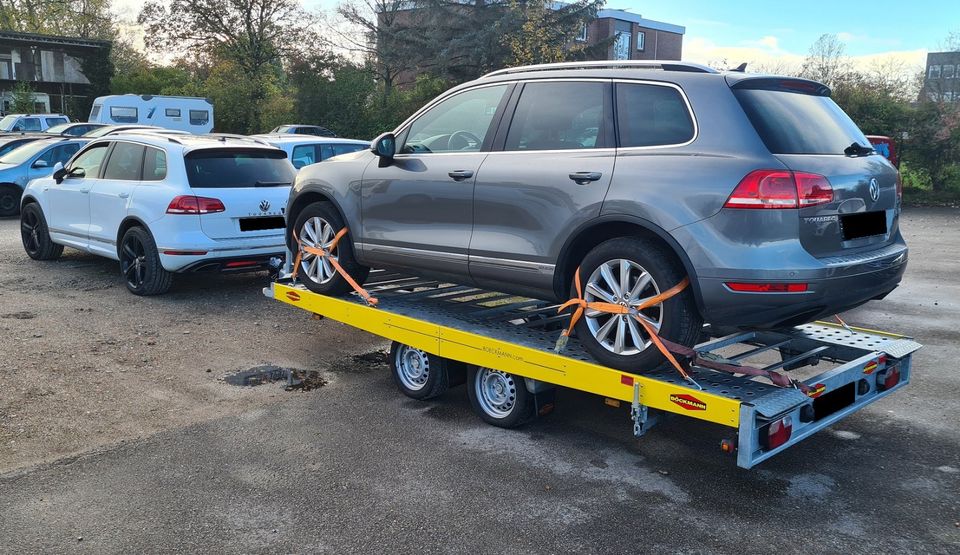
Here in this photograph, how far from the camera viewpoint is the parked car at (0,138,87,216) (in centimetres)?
1666

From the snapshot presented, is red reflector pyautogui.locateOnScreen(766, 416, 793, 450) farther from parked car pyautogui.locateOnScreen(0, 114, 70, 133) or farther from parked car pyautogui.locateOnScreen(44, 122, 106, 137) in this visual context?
parked car pyautogui.locateOnScreen(0, 114, 70, 133)

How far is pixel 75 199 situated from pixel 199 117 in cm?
2471

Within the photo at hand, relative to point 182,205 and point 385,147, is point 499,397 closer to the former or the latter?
point 385,147

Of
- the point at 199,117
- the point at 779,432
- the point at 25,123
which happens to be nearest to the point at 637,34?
the point at 199,117

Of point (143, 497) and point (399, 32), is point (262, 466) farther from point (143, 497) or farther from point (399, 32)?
point (399, 32)

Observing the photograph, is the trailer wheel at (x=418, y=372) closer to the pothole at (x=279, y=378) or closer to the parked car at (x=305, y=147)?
the pothole at (x=279, y=378)

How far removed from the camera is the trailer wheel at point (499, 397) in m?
5.07

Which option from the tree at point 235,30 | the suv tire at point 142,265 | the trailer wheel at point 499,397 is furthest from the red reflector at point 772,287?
the tree at point 235,30

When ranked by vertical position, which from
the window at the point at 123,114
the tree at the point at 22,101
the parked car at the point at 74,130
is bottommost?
the parked car at the point at 74,130

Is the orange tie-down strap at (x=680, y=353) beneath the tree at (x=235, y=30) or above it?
beneath

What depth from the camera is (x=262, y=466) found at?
184 inches

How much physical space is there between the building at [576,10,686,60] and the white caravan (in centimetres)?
2618

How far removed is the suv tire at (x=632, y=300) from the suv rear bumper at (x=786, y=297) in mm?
149

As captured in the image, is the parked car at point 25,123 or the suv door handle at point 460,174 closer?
the suv door handle at point 460,174
